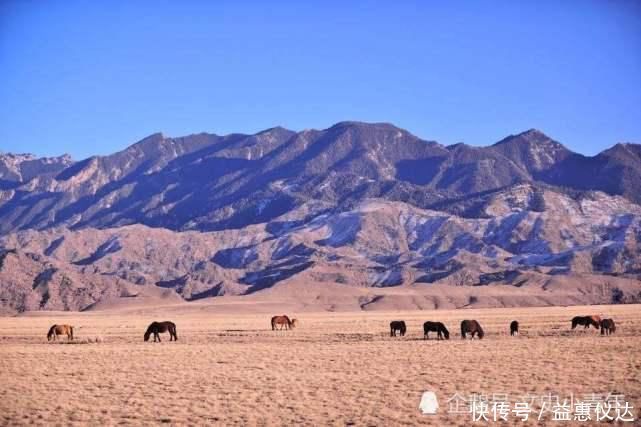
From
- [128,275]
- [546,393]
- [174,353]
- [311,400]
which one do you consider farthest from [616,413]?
[128,275]

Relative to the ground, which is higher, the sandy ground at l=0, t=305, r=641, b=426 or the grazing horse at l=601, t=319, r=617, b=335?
the grazing horse at l=601, t=319, r=617, b=335

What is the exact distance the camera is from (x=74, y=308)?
138m

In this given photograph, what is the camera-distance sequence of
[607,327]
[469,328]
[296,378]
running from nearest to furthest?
[296,378], [469,328], [607,327]

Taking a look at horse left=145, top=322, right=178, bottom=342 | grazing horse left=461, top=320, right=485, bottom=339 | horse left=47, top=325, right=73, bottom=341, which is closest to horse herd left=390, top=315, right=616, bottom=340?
grazing horse left=461, top=320, right=485, bottom=339

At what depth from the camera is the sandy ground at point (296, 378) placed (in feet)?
68.5

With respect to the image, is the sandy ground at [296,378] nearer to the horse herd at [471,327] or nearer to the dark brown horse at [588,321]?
the horse herd at [471,327]

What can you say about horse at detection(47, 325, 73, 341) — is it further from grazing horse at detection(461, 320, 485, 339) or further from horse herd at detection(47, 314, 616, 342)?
grazing horse at detection(461, 320, 485, 339)

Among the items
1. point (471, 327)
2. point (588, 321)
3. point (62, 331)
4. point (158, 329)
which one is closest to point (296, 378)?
point (471, 327)

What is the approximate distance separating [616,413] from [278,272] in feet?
511

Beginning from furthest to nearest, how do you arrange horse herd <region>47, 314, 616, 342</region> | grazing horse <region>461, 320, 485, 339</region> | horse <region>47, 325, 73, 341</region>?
horse <region>47, 325, 73, 341</region> < horse herd <region>47, 314, 616, 342</region> < grazing horse <region>461, 320, 485, 339</region>

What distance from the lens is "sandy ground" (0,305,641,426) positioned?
68.5 ft

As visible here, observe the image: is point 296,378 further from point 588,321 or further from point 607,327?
point 588,321

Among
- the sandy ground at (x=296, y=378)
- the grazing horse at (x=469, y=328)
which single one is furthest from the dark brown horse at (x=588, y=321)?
the grazing horse at (x=469, y=328)

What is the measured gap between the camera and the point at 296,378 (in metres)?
27.0
